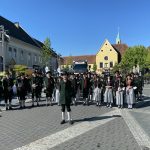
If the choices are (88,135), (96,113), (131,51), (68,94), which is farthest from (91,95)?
(131,51)

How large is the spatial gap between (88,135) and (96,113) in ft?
16.1

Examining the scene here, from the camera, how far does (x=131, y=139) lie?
9781 millimetres

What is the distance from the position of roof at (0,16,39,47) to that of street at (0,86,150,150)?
34575 millimetres

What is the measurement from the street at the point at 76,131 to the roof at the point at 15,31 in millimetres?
34575

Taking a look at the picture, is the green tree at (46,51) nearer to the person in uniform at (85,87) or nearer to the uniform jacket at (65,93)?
the person in uniform at (85,87)

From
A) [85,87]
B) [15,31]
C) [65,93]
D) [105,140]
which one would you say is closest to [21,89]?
[85,87]

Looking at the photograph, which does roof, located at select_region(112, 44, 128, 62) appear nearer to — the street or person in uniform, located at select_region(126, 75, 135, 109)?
person in uniform, located at select_region(126, 75, 135, 109)

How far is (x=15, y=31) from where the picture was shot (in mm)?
52188

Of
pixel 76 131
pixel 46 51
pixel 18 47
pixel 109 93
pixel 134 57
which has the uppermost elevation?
pixel 134 57

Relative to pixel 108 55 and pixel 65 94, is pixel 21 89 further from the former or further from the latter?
pixel 108 55

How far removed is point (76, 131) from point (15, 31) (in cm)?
4303

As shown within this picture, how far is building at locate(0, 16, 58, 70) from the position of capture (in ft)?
146

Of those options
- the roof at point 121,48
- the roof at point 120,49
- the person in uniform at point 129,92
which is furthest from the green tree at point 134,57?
the person in uniform at point 129,92

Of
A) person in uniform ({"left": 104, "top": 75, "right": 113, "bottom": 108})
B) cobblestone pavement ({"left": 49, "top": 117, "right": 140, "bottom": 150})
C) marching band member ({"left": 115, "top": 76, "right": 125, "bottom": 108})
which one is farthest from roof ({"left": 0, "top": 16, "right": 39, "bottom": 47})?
cobblestone pavement ({"left": 49, "top": 117, "right": 140, "bottom": 150})
